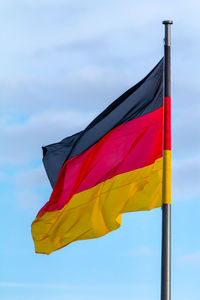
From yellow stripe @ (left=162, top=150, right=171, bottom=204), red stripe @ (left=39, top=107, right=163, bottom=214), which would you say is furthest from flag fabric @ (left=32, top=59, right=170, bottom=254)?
yellow stripe @ (left=162, top=150, right=171, bottom=204)

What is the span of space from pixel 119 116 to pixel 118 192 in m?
2.28

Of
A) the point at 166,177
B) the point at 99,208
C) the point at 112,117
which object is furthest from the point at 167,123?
the point at 99,208

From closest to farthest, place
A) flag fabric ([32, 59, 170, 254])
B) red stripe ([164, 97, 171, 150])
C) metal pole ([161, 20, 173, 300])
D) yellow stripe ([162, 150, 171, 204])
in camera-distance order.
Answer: metal pole ([161, 20, 173, 300]) → yellow stripe ([162, 150, 171, 204]) → red stripe ([164, 97, 171, 150]) → flag fabric ([32, 59, 170, 254])

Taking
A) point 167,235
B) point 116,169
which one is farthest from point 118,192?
point 167,235

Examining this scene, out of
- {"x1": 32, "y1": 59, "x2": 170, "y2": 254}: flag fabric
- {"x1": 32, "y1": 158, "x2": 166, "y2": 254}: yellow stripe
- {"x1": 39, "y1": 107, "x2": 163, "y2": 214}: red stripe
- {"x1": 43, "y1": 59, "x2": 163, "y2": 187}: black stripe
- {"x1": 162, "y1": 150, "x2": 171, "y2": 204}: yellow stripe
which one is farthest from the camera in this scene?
{"x1": 43, "y1": 59, "x2": 163, "y2": 187}: black stripe

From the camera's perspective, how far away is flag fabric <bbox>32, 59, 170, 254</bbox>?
15.9 m

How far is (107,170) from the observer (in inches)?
667

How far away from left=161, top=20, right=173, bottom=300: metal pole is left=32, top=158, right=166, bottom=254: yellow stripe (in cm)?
44

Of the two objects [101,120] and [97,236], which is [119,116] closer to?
[101,120]

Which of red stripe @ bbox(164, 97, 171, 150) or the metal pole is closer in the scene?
the metal pole

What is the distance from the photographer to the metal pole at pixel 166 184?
14.1 m

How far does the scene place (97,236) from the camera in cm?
1644

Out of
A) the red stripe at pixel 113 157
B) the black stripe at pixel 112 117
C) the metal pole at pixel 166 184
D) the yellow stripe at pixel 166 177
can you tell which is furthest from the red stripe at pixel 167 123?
the black stripe at pixel 112 117

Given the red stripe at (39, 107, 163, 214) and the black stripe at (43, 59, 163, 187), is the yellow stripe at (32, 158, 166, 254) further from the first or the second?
the black stripe at (43, 59, 163, 187)
